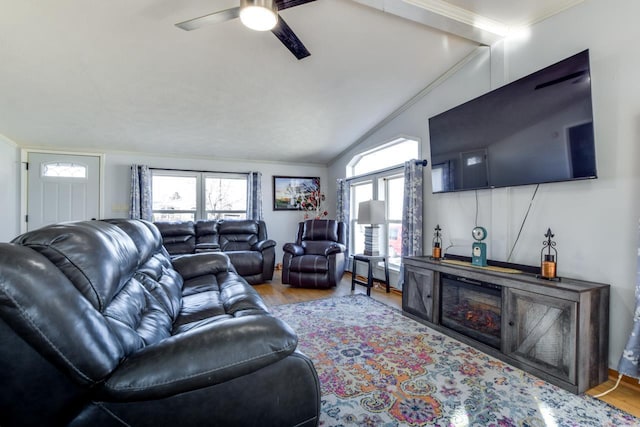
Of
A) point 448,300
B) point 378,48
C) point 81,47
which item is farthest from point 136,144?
point 448,300

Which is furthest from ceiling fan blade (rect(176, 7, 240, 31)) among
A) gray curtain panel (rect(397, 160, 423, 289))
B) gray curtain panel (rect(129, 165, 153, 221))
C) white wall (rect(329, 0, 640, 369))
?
gray curtain panel (rect(129, 165, 153, 221))

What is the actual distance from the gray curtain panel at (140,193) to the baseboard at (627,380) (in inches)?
230

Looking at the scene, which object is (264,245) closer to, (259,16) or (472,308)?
(472,308)

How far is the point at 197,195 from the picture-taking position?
563cm

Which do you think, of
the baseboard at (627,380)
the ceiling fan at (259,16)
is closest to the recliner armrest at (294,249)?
the ceiling fan at (259,16)

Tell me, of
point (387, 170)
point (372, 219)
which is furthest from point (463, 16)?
point (372, 219)

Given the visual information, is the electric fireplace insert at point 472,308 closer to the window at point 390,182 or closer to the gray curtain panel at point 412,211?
the gray curtain panel at point 412,211

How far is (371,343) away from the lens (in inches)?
99.0

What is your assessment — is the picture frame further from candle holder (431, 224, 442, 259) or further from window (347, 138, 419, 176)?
candle holder (431, 224, 442, 259)

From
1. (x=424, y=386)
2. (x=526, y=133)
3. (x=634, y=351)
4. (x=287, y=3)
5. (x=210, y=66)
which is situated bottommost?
(x=424, y=386)

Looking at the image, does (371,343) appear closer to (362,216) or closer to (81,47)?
(362,216)

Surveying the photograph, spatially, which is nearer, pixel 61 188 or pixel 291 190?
pixel 61 188

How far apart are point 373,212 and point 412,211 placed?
0.50 m

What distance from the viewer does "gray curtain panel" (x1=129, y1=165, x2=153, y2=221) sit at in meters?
4.98
